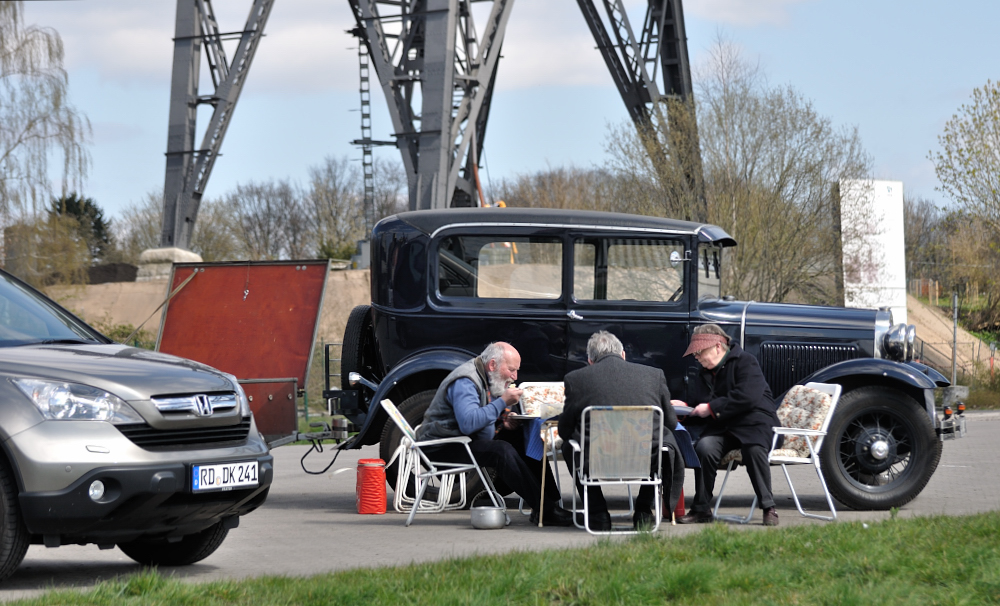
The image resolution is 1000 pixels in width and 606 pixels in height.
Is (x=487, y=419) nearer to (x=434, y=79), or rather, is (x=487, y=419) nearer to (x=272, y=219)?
(x=434, y=79)

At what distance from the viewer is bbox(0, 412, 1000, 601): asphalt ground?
6.54 m

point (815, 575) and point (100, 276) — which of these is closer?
point (815, 575)

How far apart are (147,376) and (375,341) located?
14.7ft

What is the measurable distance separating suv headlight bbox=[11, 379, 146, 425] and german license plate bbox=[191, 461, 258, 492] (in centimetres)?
47

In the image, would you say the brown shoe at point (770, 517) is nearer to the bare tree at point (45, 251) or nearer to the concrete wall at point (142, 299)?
the concrete wall at point (142, 299)

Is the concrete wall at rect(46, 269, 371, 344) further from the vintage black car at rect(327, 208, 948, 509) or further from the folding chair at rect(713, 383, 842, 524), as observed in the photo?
the folding chair at rect(713, 383, 842, 524)

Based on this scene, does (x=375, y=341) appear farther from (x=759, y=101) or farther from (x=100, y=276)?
(x=100, y=276)

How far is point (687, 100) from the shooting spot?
29344 millimetres

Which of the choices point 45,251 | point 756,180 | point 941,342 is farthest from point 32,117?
point 941,342

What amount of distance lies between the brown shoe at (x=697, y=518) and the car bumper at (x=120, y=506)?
3649mm

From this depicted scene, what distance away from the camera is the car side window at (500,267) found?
32.3 ft

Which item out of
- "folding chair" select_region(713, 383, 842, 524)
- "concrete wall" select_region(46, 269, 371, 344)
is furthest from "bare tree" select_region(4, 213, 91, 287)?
"folding chair" select_region(713, 383, 842, 524)

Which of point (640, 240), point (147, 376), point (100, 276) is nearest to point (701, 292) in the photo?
point (640, 240)

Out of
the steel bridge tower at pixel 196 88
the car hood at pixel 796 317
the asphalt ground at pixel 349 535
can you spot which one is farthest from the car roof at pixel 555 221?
the steel bridge tower at pixel 196 88
